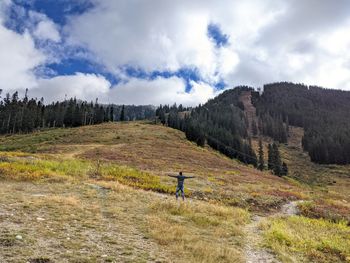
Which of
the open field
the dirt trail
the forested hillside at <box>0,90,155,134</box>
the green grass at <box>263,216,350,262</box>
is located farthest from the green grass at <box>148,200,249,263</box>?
the forested hillside at <box>0,90,155,134</box>

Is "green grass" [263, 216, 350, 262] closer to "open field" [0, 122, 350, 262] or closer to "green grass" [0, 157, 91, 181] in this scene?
"open field" [0, 122, 350, 262]

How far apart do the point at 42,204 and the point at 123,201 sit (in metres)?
6.16

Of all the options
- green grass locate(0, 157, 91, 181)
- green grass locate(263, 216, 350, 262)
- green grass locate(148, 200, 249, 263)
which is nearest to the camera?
green grass locate(148, 200, 249, 263)

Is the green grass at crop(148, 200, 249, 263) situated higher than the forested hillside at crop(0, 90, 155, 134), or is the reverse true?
the forested hillside at crop(0, 90, 155, 134)

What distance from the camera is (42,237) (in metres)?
11.0

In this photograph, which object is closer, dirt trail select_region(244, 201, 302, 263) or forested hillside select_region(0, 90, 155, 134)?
dirt trail select_region(244, 201, 302, 263)

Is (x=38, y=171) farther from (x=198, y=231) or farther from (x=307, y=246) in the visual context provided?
(x=307, y=246)

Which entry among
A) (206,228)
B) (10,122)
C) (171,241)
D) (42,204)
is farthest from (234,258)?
(10,122)

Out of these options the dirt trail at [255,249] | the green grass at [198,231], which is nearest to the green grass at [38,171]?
the green grass at [198,231]

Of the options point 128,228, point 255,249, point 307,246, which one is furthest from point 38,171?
point 307,246

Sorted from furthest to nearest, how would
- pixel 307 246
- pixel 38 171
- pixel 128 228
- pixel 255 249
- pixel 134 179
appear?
pixel 134 179
pixel 38 171
pixel 307 246
pixel 128 228
pixel 255 249

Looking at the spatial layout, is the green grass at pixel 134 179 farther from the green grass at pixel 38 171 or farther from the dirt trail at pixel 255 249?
the dirt trail at pixel 255 249

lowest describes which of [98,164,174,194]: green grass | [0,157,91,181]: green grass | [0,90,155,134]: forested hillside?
[98,164,174,194]: green grass

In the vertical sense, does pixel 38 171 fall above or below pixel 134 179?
above
